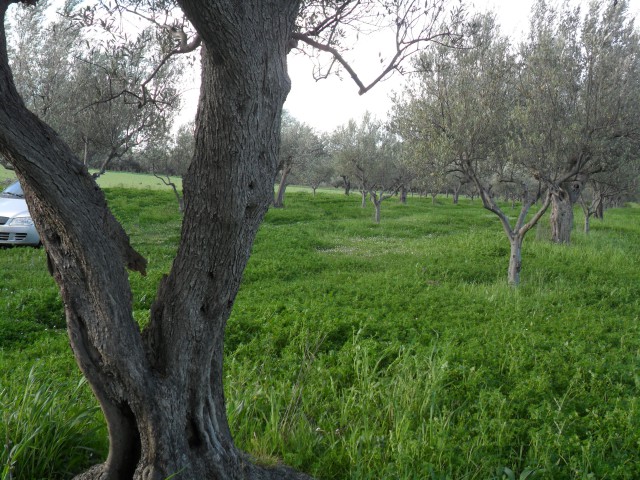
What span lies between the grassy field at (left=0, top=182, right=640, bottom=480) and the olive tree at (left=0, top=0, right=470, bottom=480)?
95 centimetres

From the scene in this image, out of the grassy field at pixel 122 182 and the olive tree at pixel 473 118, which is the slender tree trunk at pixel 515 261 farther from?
the grassy field at pixel 122 182

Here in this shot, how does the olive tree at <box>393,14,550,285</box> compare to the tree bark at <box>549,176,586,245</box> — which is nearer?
the olive tree at <box>393,14,550,285</box>

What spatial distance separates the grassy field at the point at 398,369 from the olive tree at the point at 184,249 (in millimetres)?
951

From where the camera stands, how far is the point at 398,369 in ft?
19.5

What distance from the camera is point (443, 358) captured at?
623 centimetres

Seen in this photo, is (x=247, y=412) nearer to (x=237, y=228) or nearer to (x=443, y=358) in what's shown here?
(x=237, y=228)

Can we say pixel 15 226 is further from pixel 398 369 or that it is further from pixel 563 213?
pixel 563 213

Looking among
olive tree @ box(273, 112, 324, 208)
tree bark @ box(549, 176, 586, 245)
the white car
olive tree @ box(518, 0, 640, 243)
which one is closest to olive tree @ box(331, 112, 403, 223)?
olive tree @ box(273, 112, 324, 208)

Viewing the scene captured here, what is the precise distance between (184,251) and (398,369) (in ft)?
12.3

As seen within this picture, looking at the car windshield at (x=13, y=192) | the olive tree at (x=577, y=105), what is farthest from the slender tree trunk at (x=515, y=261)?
the car windshield at (x=13, y=192)

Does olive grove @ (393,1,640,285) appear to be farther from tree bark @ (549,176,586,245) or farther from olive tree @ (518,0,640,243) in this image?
tree bark @ (549,176,586,245)

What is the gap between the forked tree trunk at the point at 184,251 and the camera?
266 centimetres

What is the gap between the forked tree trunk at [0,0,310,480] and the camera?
2656mm

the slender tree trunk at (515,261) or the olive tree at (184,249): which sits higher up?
the olive tree at (184,249)
